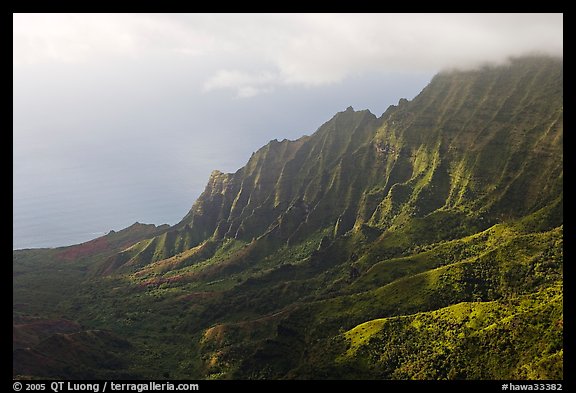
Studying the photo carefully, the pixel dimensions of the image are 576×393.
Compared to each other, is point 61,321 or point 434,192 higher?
point 434,192

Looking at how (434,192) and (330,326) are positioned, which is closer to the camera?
(330,326)

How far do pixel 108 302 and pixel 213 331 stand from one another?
6898 centimetres

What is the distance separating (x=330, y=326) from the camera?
110688 mm

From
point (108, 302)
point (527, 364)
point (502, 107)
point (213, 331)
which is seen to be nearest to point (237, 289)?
point (213, 331)

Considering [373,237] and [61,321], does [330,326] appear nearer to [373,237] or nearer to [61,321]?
[373,237]

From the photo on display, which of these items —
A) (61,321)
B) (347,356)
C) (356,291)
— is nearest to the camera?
(347,356)

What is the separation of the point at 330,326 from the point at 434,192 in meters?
92.1
